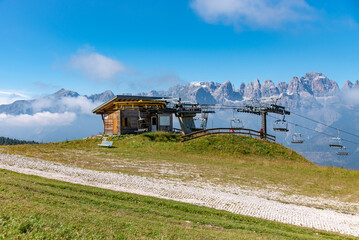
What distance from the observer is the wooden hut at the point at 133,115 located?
49.7 m

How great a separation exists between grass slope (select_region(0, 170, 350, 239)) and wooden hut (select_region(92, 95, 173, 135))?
3491 cm

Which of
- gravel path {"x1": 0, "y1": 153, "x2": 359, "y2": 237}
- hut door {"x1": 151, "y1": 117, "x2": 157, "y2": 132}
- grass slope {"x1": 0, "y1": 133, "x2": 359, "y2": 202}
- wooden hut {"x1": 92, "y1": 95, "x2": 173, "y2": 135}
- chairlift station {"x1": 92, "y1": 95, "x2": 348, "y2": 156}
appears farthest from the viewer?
hut door {"x1": 151, "y1": 117, "x2": 157, "y2": 132}

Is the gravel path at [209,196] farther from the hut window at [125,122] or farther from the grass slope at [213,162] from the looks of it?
the hut window at [125,122]

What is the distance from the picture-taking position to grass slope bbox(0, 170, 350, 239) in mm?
7340

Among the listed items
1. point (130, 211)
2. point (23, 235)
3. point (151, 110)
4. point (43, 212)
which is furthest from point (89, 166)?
point (151, 110)

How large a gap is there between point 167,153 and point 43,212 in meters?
30.4

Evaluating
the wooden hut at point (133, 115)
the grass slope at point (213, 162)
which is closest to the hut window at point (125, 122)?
the wooden hut at point (133, 115)

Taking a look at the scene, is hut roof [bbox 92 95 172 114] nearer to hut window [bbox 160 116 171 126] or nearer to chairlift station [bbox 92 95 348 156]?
chairlift station [bbox 92 95 348 156]

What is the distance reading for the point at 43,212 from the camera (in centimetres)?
839

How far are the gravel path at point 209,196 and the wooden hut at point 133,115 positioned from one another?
28077 millimetres

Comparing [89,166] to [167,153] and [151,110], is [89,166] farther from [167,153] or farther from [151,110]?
[151,110]

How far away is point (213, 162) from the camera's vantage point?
33562 millimetres

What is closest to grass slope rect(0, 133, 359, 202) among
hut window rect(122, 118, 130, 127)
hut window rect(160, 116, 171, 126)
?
hut window rect(122, 118, 130, 127)

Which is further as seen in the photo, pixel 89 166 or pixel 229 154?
pixel 229 154
